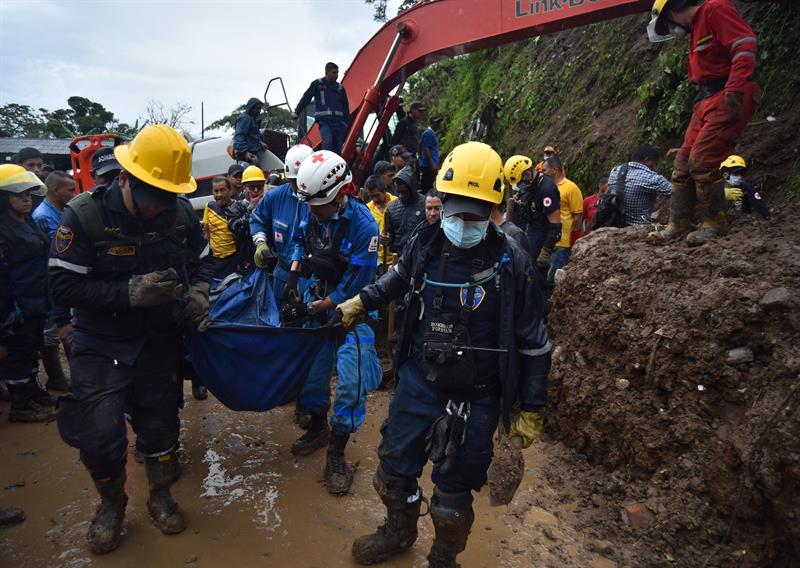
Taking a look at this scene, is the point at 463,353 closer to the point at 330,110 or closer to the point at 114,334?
the point at 114,334

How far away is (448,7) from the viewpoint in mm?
6285

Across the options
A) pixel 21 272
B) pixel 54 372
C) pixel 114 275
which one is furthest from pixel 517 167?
pixel 54 372

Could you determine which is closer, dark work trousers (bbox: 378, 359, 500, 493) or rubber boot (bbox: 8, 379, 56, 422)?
dark work trousers (bbox: 378, 359, 500, 493)

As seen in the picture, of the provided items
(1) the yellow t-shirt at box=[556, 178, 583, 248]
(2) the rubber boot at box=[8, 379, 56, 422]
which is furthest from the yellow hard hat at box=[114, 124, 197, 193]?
(1) the yellow t-shirt at box=[556, 178, 583, 248]

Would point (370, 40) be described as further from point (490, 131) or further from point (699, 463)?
point (699, 463)

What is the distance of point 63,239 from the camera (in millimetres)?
2562

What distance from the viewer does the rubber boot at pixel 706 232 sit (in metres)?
3.55

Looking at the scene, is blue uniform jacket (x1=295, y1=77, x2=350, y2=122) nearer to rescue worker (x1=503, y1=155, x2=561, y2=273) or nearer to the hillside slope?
rescue worker (x1=503, y1=155, x2=561, y2=273)

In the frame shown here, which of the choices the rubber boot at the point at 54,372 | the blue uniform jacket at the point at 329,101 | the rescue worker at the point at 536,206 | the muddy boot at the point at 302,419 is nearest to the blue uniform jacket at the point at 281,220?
the muddy boot at the point at 302,419

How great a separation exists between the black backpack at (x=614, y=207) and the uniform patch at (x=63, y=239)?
4.69m

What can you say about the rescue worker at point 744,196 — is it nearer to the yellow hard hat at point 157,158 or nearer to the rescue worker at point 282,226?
the rescue worker at point 282,226

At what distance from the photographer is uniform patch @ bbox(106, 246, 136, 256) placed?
2657 mm

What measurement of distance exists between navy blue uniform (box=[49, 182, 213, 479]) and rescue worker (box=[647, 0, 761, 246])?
11.5ft

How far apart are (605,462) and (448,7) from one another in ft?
18.1
